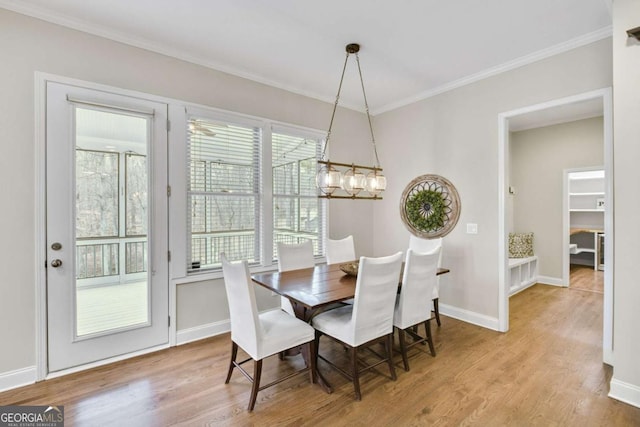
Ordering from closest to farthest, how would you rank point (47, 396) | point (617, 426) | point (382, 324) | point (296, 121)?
point (617, 426) → point (47, 396) → point (382, 324) → point (296, 121)

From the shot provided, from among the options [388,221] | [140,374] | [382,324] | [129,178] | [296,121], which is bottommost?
[140,374]

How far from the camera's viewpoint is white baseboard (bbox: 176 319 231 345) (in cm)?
307

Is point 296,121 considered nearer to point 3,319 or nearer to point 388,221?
point 388,221

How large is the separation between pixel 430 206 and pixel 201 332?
10.6ft

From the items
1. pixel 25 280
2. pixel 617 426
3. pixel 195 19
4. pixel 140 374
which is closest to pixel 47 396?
pixel 140 374

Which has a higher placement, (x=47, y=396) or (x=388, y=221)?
(x=388, y=221)

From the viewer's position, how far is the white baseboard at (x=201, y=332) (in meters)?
3.07

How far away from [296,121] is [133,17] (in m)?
1.97

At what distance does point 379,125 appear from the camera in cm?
479

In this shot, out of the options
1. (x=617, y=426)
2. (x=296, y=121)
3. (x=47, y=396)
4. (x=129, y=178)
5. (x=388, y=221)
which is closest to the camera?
(x=617, y=426)

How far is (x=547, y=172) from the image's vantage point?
5.26 metres

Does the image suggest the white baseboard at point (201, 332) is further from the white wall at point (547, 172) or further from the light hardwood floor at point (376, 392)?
the white wall at point (547, 172)

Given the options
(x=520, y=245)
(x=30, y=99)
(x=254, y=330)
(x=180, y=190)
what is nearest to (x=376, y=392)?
(x=254, y=330)

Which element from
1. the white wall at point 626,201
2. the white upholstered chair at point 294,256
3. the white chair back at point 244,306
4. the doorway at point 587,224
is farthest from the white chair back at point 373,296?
the doorway at point 587,224
